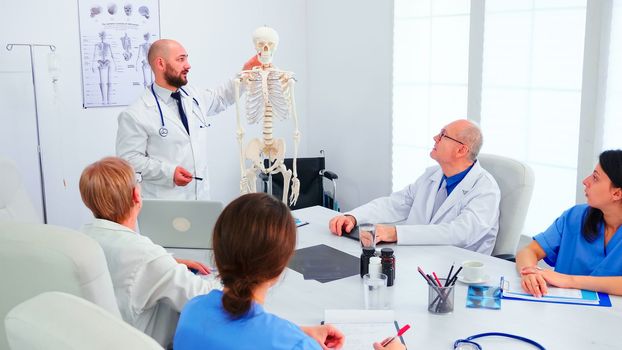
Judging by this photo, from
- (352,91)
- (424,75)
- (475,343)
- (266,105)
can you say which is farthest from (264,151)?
(352,91)

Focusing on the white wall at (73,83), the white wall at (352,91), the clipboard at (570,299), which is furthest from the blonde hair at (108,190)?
the white wall at (352,91)

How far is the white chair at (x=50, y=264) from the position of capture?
56.9 inches

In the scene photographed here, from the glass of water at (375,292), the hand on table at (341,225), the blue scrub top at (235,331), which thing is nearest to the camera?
the blue scrub top at (235,331)

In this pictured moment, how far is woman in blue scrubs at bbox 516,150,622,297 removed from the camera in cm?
206

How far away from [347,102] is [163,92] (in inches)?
72.2

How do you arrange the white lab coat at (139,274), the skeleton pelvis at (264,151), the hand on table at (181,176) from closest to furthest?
1. the white lab coat at (139,274)
2. the skeleton pelvis at (264,151)
3. the hand on table at (181,176)

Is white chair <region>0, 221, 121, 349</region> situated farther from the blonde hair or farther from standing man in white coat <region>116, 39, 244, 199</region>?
standing man in white coat <region>116, 39, 244, 199</region>

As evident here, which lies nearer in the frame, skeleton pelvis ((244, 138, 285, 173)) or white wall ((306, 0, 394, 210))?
skeleton pelvis ((244, 138, 285, 173))

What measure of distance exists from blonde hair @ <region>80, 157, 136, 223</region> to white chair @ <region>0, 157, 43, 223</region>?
4.34ft

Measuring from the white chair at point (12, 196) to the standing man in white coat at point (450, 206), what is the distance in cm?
155

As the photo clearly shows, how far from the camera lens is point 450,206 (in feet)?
9.19

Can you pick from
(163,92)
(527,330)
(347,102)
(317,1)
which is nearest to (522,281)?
(527,330)

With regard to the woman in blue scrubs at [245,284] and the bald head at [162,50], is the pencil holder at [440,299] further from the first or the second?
the bald head at [162,50]

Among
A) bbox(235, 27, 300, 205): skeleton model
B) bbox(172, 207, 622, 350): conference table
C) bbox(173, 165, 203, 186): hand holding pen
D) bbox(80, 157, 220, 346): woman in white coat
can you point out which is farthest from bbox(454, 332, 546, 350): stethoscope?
bbox(173, 165, 203, 186): hand holding pen
